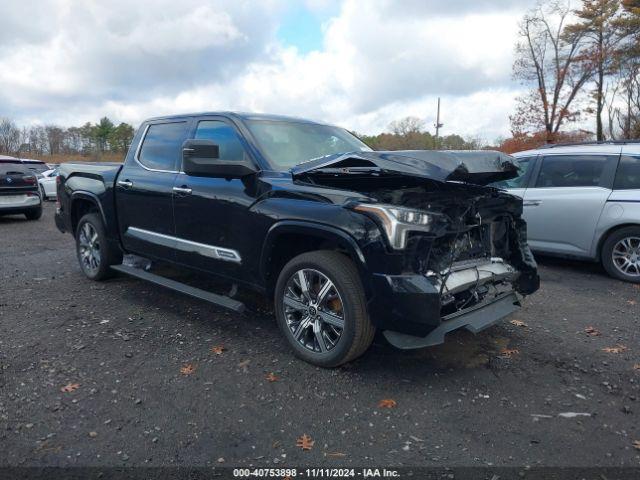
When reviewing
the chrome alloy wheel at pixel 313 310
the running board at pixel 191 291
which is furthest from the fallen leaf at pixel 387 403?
the running board at pixel 191 291

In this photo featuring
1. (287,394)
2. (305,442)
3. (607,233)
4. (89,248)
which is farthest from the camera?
(607,233)

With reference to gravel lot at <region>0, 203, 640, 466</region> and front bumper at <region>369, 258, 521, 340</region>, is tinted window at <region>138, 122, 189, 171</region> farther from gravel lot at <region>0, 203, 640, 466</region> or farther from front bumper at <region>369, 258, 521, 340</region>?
front bumper at <region>369, 258, 521, 340</region>

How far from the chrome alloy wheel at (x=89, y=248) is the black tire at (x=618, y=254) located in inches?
245

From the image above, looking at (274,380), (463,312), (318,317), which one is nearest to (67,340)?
(274,380)

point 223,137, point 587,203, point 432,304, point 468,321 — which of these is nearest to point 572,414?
point 468,321

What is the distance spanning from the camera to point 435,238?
3232 millimetres

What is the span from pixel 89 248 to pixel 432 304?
4.56 metres

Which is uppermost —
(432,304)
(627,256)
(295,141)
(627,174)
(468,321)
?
(295,141)

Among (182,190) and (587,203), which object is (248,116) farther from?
(587,203)

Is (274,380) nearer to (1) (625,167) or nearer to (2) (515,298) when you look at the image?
(2) (515,298)

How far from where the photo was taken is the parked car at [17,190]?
11547 millimetres

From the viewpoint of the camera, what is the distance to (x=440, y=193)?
11.7 ft

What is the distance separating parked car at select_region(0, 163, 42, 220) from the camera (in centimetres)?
1155

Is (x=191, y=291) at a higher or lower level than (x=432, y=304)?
lower
